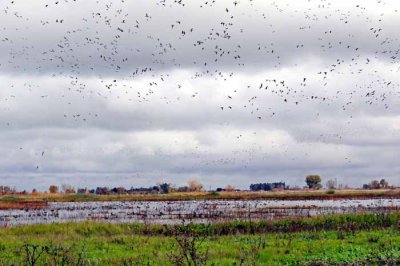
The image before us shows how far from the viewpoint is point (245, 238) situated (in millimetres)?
32875

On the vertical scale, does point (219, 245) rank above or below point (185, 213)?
below

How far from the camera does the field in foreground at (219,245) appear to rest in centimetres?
2169

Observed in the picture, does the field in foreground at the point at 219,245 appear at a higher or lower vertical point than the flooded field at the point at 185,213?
lower

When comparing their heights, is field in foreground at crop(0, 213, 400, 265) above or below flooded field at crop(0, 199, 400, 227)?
below

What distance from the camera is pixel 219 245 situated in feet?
93.6

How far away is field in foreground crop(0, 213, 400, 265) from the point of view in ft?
71.2

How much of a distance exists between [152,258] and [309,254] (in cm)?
679

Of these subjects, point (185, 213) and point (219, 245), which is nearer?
point (219, 245)

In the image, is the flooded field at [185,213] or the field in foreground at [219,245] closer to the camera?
the field in foreground at [219,245]

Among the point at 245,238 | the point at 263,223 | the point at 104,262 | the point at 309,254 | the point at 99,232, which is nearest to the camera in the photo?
the point at 104,262

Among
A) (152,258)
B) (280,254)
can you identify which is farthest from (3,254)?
(280,254)

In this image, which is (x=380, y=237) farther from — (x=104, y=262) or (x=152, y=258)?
(x=104, y=262)

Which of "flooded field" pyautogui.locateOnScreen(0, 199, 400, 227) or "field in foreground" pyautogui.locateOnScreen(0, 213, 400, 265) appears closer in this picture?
"field in foreground" pyautogui.locateOnScreen(0, 213, 400, 265)

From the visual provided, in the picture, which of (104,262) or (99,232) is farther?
(99,232)
